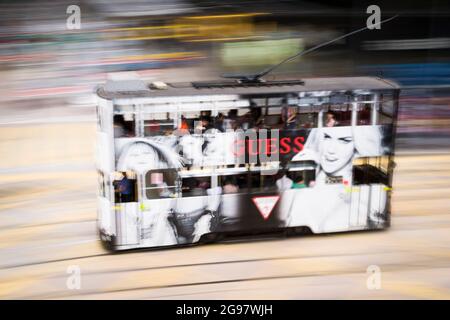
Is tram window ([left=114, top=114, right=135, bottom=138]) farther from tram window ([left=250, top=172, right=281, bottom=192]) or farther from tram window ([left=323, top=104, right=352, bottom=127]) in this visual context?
tram window ([left=323, top=104, right=352, bottom=127])

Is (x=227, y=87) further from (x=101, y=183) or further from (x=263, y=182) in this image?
(x=101, y=183)

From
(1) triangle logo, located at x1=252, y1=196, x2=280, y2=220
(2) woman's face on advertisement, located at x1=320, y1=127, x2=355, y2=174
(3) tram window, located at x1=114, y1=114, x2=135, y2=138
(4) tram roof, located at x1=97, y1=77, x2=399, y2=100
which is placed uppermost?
(4) tram roof, located at x1=97, y1=77, x2=399, y2=100

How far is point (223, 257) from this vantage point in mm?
5242

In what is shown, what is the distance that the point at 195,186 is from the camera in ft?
17.0

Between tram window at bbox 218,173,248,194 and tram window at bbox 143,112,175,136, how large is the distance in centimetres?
68

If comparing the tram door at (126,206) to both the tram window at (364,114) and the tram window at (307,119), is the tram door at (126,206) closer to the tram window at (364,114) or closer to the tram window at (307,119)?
the tram window at (307,119)

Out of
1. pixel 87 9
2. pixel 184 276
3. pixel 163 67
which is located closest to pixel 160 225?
pixel 184 276

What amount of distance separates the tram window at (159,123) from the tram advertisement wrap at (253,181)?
0.06 m

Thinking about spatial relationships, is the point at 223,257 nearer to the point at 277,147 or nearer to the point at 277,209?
the point at 277,209

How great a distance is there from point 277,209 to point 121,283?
1644mm

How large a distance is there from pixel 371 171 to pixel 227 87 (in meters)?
1.68

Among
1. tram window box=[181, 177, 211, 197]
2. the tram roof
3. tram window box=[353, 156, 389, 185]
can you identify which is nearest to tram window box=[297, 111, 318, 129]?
the tram roof

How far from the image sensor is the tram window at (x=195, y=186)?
514 centimetres

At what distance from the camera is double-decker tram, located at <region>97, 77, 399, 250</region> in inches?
197
